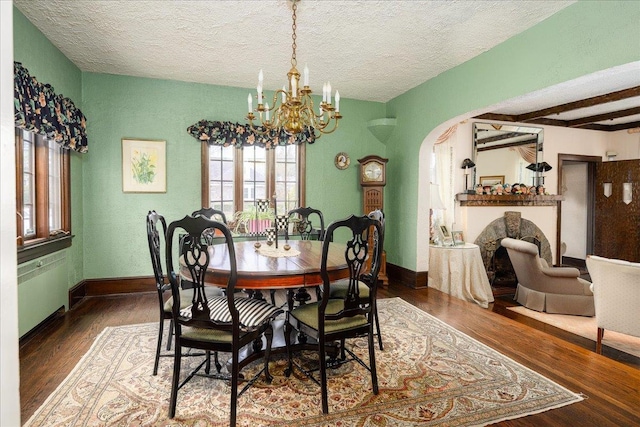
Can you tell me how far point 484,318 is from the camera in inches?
137

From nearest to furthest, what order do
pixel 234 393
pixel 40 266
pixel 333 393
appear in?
pixel 234 393 < pixel 333 393 < pixel 40 266

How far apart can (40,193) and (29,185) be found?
12cm

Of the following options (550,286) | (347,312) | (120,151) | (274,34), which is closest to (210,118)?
(120,151)

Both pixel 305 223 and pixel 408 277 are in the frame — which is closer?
pixel 305 223

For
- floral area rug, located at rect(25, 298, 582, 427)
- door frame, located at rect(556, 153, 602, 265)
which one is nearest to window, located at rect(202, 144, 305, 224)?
floral area rug, located at rect(25, 298, 582, 427)

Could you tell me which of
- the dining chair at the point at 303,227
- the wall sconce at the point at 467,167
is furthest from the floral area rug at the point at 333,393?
the wall sconce at the point at 467,167

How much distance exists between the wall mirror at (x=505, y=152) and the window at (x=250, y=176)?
9.36 feet

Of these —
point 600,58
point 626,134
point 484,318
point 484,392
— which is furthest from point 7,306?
point 626,134

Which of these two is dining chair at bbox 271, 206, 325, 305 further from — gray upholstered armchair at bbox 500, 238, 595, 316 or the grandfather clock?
gray upholstered armchair at bbox 500, 238, 595, 316

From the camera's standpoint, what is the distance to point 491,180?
580 cm

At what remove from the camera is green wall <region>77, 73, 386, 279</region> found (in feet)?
13.6

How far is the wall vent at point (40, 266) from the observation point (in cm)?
282

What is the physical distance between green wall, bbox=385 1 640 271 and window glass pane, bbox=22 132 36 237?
13.5ft

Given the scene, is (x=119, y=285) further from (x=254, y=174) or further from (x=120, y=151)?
(x=254, y=174)
